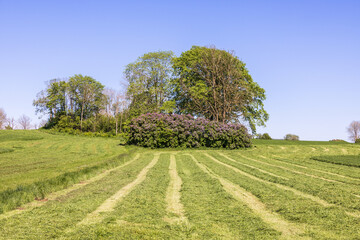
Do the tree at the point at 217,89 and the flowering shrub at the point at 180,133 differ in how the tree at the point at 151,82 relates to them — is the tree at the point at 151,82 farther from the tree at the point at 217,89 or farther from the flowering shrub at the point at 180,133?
the flowering shrub at the point at 180,133

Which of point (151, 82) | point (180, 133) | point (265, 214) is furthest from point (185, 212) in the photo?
point (151, 82)

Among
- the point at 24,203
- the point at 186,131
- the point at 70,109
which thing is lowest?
the point at 24,203

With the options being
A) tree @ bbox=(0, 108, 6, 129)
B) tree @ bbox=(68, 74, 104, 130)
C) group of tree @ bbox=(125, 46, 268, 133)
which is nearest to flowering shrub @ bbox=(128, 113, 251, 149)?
group of tree @ bbox=(125, 46, 268, 133)

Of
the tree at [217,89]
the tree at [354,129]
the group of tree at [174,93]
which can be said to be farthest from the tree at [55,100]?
the tree at [354,129]

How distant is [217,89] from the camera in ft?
97.0

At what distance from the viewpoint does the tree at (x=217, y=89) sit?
95.3ft

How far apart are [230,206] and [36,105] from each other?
5458 cm

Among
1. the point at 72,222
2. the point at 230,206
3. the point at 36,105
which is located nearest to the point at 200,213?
the point at 230,206

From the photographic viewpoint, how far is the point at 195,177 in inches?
351

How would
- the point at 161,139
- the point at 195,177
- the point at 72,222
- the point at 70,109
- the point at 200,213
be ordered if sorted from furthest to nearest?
the point at 70,109
the point at 161,139
the point at 195,177
the point at 200,213
the point at 72,222

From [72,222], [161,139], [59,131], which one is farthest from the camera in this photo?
[59,131]

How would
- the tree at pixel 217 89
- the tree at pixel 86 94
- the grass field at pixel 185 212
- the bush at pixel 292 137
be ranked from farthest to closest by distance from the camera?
the tree at pixel 86 94
the bush at pixel 292 137
the tree at pixel 217 89
the grass field at pixel 185 212

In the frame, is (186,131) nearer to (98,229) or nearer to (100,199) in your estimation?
(100,199)

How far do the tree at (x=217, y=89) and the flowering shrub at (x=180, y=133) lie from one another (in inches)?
177
